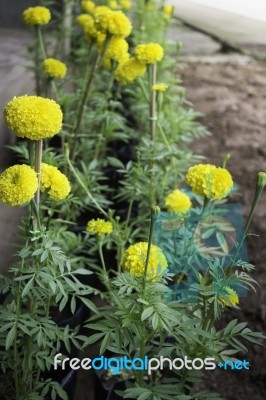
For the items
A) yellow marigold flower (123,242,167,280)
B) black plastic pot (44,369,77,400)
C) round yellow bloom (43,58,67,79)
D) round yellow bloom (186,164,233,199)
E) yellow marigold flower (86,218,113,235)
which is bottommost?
black plastic pot (44,369,77,400)

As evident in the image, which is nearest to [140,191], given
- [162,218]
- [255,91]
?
[162,218]

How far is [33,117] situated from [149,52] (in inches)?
27.8

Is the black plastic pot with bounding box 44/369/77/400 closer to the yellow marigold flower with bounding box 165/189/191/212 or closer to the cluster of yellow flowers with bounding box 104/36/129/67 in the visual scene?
the yellow marigold flower with bounding box 165/189/191/212

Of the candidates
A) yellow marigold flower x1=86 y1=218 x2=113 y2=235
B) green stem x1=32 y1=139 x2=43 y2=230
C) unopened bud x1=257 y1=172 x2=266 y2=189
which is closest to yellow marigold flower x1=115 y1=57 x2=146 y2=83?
yellow marigold flower x1=86 y1=218 x2=113 y2=235

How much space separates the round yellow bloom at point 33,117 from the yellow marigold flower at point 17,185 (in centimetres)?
7

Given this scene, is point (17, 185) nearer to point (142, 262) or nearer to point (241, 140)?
point (142, 262)

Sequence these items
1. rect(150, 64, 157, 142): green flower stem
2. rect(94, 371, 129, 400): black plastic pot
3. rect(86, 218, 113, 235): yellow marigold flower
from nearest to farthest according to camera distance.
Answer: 1. rect(86, 218, 113, 235): yellow marigold flower
2. rect(94, 371, 129, 400): black plastic pot
3. rect(150, 64, 157, 142): green flower stem

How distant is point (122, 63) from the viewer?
5.73 feet

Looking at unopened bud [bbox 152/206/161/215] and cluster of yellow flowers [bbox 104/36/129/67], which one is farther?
cluster of yellow flowers [bbox 104/36/129/67]

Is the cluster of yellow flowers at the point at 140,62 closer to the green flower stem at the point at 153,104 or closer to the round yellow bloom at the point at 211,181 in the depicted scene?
the green flower stem at the point at 153,104

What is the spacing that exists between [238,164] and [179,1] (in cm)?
537

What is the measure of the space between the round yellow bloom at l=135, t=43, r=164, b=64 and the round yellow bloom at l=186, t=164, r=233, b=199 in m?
0.56

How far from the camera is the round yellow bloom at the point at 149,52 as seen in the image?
156 cm

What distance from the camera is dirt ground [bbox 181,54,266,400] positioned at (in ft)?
5.85
